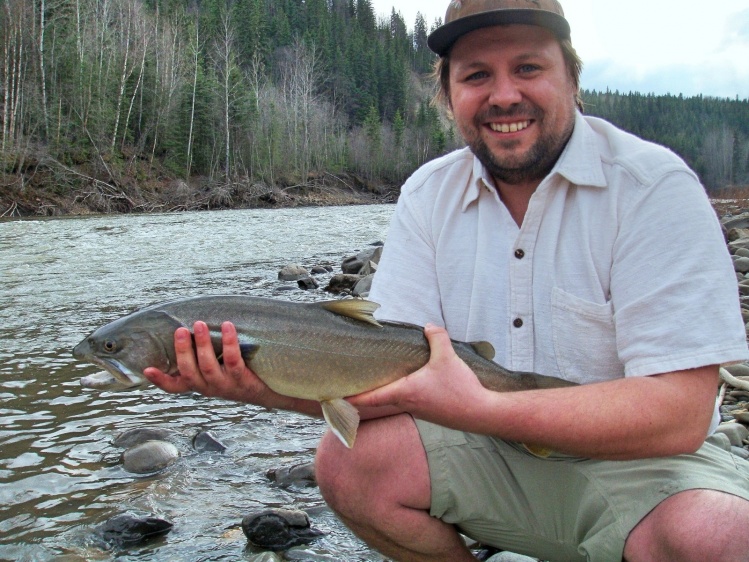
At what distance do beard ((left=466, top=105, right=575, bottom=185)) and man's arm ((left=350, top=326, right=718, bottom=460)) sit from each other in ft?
2.76

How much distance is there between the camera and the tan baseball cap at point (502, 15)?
2670 mm

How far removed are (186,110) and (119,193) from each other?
678 inches

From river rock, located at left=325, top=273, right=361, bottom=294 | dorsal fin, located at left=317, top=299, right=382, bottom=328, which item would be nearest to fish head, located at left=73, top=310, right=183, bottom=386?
dorsal fin, located at left=317, top=299, right=382, bottom=328

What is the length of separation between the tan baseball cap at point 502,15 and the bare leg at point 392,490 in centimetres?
154

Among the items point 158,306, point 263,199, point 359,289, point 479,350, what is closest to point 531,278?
point 479,350

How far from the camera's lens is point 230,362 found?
2.58 metres

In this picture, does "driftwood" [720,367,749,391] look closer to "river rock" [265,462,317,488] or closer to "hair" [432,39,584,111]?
"hair" [432,39,584,111]

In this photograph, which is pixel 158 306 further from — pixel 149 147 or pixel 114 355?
pixel 149 147

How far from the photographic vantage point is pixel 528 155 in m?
2.72

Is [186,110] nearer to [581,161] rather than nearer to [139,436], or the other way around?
[139,436]

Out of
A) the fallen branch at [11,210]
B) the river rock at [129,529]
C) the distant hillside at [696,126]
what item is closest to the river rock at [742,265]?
the river rock at [129,529]

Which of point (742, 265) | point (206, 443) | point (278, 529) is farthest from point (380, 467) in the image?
point (742, 265)

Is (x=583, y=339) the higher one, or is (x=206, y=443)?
(x=583, y=339)

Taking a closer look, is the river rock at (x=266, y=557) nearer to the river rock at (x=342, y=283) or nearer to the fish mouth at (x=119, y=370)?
the fish mouth at (x=119, y=370)
